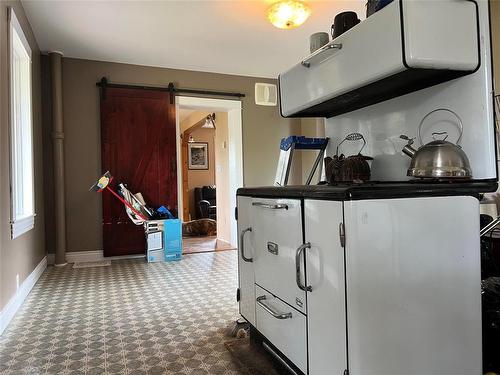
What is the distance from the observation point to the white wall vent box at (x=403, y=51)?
117cm

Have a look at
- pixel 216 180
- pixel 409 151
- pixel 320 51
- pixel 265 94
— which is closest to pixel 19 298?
pixel 320 51

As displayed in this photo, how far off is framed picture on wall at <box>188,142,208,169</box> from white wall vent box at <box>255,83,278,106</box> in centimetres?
479

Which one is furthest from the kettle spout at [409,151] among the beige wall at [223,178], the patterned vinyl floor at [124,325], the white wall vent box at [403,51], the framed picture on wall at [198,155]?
the framed picture on wall at [198,155]

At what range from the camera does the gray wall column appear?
4176mm

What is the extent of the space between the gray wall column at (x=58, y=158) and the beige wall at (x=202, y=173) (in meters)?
5.03

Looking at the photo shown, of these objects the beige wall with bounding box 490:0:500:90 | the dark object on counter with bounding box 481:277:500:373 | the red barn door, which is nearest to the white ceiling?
the red barn door

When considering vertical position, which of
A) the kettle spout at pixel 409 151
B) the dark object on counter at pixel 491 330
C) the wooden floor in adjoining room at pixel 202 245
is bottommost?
the wooden floor in adjoining room at pixel 202 245

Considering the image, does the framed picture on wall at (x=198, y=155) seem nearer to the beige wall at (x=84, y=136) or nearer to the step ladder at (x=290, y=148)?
the beige wall at (x=84, y=136)

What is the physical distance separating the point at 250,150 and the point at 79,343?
3.80m

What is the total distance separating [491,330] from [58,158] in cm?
435

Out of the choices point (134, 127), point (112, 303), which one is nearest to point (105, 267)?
point (112, 303)

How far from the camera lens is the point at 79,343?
202 cm

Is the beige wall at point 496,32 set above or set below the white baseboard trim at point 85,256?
above

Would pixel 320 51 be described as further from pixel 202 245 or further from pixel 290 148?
pixel 202 245
